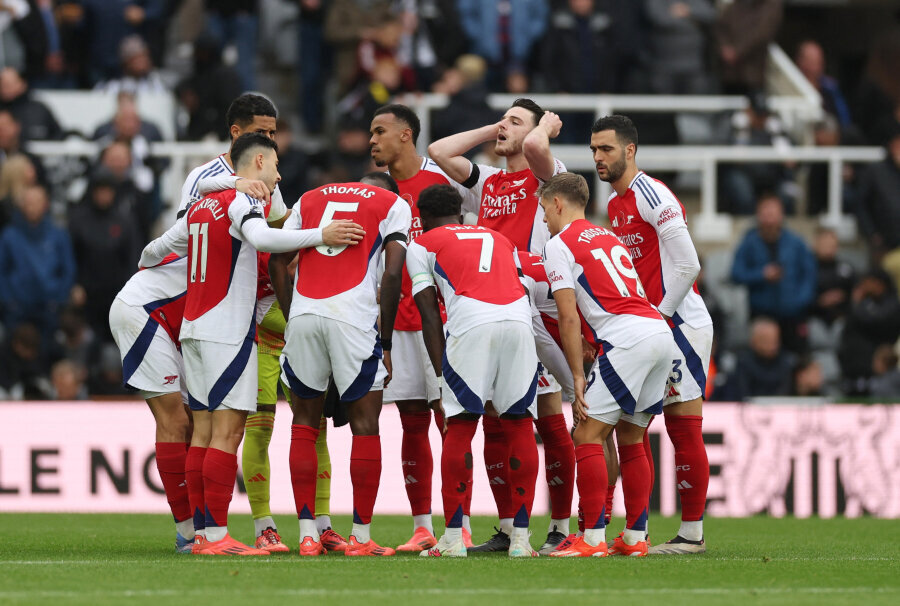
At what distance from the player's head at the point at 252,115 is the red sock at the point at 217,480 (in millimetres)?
2097

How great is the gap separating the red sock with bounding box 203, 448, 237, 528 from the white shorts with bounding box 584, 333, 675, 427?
2.12m

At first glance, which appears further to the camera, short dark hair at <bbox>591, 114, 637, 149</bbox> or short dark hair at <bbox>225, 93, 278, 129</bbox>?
short dark hair at <bbox>225, 93, 278, 129</bbox>

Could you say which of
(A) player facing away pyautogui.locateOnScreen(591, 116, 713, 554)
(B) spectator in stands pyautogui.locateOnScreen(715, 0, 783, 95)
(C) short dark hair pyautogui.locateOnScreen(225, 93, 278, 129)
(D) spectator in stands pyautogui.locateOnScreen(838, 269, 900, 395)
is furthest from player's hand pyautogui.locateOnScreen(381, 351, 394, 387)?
(B) spectator in stands pyautogui.locateOnScreen(715, 0, 783, 95)

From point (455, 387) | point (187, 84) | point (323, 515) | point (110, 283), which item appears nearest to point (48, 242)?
point (110, 283)

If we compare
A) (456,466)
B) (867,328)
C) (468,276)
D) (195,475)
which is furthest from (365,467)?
(867,328)

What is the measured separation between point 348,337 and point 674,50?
10996mm

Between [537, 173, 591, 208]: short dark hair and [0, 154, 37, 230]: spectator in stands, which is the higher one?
Answer: [537, 173, 591, 208]: short dark hair

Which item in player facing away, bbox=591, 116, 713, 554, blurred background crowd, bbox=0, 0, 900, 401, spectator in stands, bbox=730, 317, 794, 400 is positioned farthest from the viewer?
spectator in stands, bbox=730, 317, 794, 400

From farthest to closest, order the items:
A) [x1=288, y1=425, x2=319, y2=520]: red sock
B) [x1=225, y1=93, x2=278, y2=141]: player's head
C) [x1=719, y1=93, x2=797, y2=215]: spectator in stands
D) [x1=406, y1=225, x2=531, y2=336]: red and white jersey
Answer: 1. [x1=719, y1=93, x2=797, y2=215]: spectator in stands
2. [x1=225, y1=93, x2=278, y2=141]: player's head
3. [x1=288, y1=425, x2=319, y2=520]: red sock
4. [x1=406, y1=225, x2=531, y2=336]: red and white jersey

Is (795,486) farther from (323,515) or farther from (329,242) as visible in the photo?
(329,242)

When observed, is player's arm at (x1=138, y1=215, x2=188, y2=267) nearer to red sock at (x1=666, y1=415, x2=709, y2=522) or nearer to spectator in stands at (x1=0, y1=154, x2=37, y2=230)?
red sock at (x1=666, y1=415, x2=709, y2=522)

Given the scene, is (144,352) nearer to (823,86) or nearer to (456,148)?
(456,148)

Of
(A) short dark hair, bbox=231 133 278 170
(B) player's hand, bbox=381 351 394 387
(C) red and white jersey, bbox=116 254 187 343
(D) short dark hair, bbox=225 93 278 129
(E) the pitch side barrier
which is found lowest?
(E) the pitch side barrier

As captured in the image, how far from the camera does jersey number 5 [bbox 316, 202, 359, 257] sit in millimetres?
9359
